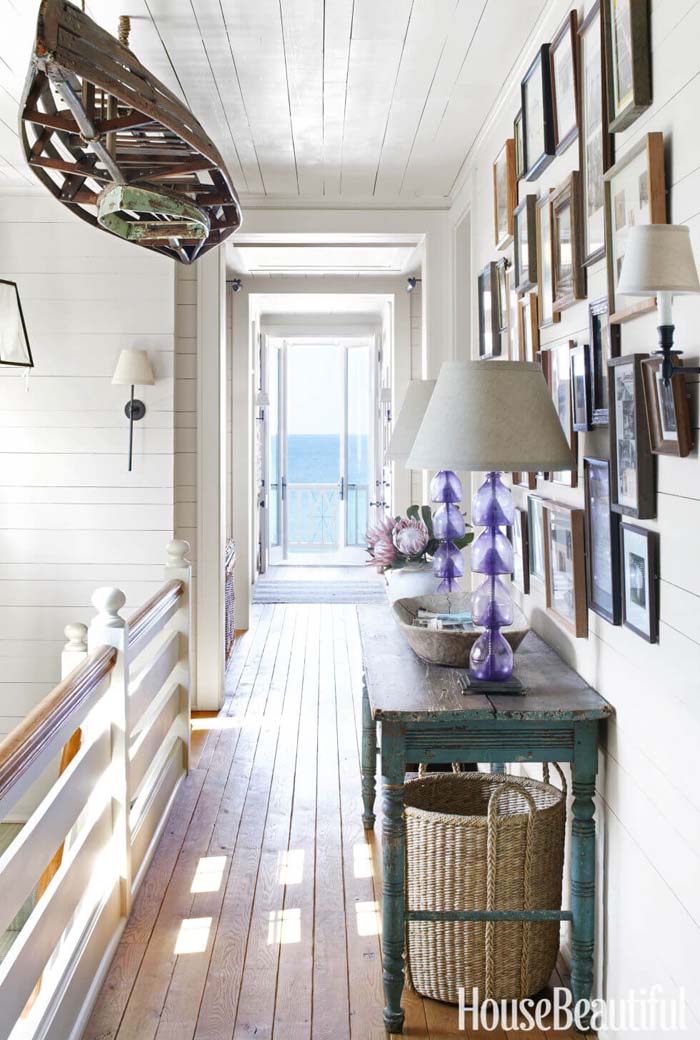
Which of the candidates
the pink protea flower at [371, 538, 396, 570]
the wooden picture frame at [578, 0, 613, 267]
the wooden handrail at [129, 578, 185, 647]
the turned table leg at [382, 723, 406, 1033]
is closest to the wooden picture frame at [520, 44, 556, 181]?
the wooden picture frame at [578, 0, 613, 267]

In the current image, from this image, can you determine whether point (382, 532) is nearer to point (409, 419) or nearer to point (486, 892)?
point (409, 419)

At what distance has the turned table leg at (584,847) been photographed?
217 centimetres

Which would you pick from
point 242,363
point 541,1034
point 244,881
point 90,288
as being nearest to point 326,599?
Result: point 242,363

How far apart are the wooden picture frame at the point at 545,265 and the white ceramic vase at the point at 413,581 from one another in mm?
971

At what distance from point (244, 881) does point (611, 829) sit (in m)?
1.36

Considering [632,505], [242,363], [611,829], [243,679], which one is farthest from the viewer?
[242,363]

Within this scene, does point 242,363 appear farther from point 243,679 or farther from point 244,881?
point 244,881

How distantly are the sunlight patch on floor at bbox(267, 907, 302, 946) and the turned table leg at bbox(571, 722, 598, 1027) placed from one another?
0.86 metres

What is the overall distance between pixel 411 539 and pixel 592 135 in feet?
4.90

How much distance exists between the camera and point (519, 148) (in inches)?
121

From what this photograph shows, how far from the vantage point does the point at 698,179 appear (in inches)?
62.8

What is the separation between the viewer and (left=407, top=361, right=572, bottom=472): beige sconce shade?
6.81 feet

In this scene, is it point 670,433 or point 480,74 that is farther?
point 480,74

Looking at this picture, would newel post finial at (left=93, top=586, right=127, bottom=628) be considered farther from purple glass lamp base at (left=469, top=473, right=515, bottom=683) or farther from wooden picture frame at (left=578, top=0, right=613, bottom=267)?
wooden picture frame at (left=578, top=0, right=613, bottom=267)
